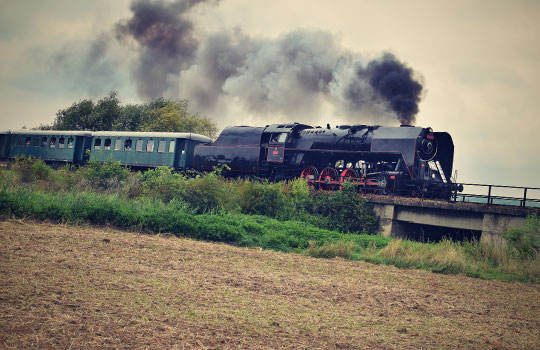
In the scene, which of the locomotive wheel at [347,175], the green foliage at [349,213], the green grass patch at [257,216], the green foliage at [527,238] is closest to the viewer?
the green grass patch at [257,216]

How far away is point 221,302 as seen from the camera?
771cm

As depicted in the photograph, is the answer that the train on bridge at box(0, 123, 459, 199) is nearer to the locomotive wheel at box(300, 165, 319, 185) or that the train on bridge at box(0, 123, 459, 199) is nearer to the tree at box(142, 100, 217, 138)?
the locomotive wheel at box(300, 165, 319, 185)

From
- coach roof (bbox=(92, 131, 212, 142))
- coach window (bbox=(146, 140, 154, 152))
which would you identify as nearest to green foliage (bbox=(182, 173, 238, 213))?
coach roof (bbox=(92, 131, 212, 142))

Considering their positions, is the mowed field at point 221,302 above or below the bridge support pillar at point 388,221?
below

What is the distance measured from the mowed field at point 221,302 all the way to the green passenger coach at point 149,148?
17578mm

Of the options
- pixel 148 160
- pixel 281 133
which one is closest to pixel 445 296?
pixel 281 133

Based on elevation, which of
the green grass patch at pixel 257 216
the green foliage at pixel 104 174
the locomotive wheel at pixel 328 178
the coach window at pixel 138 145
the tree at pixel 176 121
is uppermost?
the tree at pixel 176 121

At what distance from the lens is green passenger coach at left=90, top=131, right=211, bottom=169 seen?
30.0m

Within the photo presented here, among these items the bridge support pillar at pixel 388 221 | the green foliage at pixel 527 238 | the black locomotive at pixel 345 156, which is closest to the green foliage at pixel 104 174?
the black locomotive at pixel 345 156

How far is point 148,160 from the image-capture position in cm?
3122

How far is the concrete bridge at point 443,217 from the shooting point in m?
17.5

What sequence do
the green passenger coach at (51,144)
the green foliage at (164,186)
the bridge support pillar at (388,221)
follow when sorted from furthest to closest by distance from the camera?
the green passenger coach at (51,144) < the bridge support pillar at (388,221) < the green foliage at (164,186)

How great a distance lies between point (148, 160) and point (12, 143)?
1650 cm

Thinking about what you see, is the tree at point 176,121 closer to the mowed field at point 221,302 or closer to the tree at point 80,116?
the tree at point 80,116
